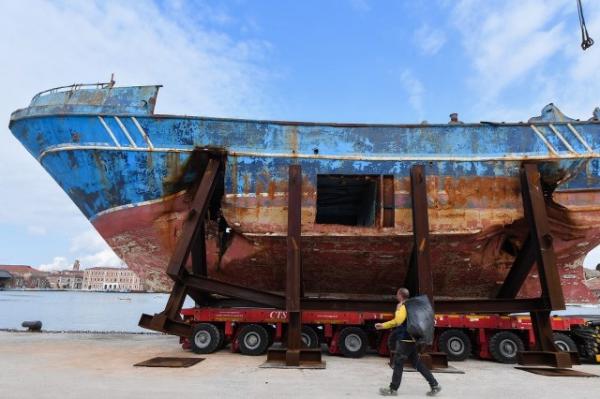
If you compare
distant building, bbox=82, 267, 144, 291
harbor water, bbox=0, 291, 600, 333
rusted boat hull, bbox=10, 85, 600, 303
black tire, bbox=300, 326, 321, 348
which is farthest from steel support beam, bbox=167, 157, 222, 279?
distant building, bbox=82, 267, 144, 291

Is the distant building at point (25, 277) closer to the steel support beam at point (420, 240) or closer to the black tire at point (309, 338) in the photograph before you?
the black tire at point (309, 338)

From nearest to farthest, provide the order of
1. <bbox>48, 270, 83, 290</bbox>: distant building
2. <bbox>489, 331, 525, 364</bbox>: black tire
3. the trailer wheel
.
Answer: <bbox>489, 331, 525, 364</bbox>: black tire
the trailer wheel
<bbox>48, 270, 83, 290</bbox>: distant building

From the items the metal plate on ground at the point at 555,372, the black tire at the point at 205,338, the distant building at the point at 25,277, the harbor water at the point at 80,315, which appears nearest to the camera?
the metal plate on ground at the point at 555,372

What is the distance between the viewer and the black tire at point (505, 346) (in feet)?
25.1

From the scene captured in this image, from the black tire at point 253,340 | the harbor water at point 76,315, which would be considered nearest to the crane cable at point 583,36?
the black tire at point 253,340

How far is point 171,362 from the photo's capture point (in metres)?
6.48

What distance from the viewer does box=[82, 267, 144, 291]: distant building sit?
403 feet

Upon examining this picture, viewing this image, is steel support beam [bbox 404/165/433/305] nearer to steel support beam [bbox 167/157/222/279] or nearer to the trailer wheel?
the trailer wheel

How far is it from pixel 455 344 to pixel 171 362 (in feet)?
16.0

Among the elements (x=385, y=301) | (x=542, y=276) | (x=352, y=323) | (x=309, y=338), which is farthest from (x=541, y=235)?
(x=309, y=338)

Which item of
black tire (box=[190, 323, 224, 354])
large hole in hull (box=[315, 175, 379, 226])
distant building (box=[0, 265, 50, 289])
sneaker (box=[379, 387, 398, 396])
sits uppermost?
distant building (box=[0, 265, 50, 289])

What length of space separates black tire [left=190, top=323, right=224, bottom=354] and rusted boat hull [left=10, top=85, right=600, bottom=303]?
49.3 inches

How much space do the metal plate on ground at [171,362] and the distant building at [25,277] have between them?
129292mm

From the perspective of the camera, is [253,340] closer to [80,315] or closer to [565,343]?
[565,343]
